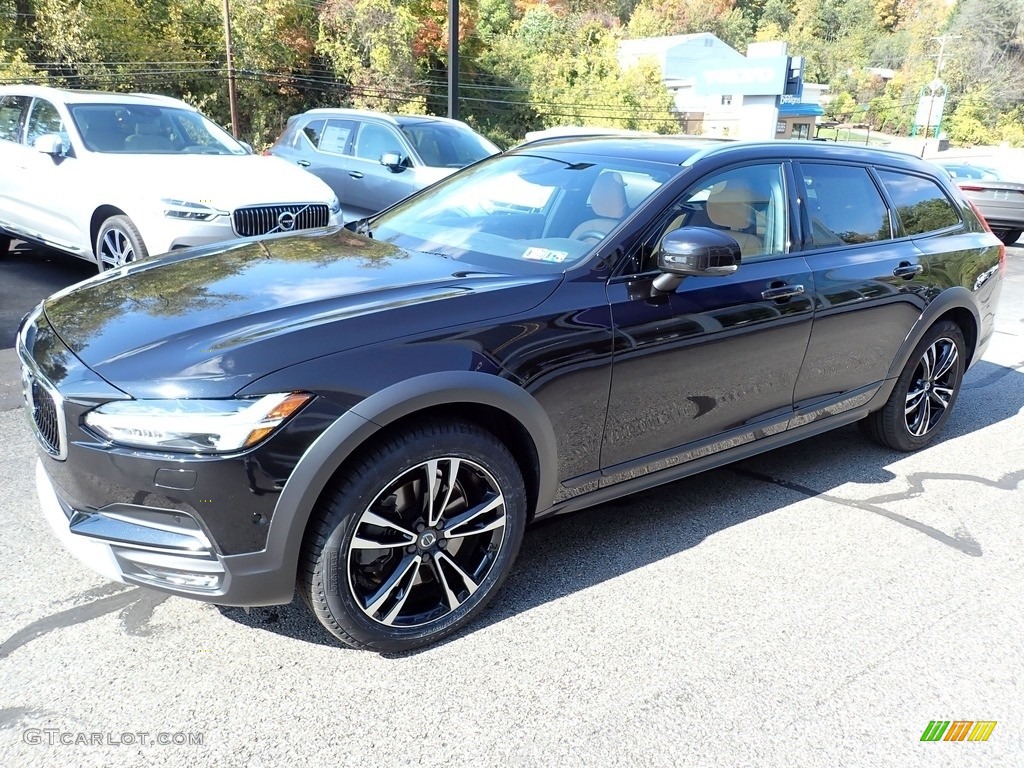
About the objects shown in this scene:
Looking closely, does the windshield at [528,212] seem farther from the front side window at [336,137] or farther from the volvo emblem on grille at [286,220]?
the front side window at [336,137]

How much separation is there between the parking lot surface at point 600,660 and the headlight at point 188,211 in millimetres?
2860

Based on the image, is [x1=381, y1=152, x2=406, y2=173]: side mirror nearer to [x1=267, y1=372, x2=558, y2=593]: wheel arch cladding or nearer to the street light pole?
the street light pole

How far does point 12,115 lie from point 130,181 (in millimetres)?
2386

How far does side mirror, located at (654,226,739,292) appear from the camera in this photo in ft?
9.60

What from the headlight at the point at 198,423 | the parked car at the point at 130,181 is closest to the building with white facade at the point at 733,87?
the parked car at the point at 130,181

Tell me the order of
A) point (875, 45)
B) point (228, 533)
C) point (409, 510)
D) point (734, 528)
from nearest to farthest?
point (228, 533) → point (409, 510) → point (734, 528) → point (875, 45)

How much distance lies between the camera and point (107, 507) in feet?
7.71

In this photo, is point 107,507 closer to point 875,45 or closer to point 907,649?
point 907,649

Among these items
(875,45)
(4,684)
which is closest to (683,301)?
(4,684)

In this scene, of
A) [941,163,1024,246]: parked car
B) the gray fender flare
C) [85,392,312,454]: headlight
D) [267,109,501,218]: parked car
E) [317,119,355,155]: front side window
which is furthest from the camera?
[941,163,1024,246]: parked car

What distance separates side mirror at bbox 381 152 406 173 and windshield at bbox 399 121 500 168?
0.97 ft

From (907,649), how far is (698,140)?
2418mm

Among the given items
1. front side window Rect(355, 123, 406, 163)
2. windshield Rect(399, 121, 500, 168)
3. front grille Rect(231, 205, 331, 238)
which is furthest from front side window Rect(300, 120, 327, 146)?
front grille Rect(231, 205, 331, 238)

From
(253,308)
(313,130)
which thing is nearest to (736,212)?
(253,308)
